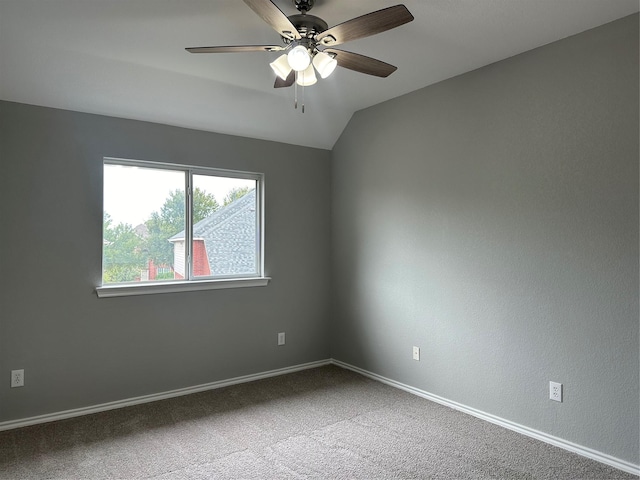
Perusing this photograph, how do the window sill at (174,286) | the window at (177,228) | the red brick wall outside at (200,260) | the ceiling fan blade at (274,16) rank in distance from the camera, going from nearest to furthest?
the ceiling fan blade at (274,16) → the window sill at (174,286) → the window at (177,228) → the red brick wall outside at (200,260)

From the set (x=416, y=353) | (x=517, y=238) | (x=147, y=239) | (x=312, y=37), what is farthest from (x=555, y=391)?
(x=147, y=239)

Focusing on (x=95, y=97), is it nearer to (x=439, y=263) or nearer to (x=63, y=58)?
(x=63, y=58)

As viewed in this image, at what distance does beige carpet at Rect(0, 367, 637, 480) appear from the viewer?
94.7 inches

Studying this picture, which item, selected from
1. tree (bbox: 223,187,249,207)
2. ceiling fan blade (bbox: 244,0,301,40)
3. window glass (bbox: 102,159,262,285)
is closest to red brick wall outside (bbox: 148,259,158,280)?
window glass (bbox: 102,159,262,285)

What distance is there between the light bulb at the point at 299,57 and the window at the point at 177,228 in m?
1.86

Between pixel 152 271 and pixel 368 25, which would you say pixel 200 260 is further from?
pixel 368 25

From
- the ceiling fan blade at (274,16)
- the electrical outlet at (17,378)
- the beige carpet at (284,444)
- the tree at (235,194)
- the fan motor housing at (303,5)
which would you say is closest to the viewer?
the ceiling fan blade at (274,16)

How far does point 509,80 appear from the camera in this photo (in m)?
2.96

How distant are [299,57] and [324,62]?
0.65 ft

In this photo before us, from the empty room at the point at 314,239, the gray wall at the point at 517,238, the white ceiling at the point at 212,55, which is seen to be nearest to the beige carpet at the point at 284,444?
the empty room at the point at 314,239

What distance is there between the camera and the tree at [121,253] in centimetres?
333

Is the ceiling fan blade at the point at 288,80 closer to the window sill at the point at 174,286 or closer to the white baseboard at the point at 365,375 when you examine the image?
the window sill at the point at 174,286

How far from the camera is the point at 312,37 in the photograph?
2105 mm

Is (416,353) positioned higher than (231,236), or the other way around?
(231,236)
